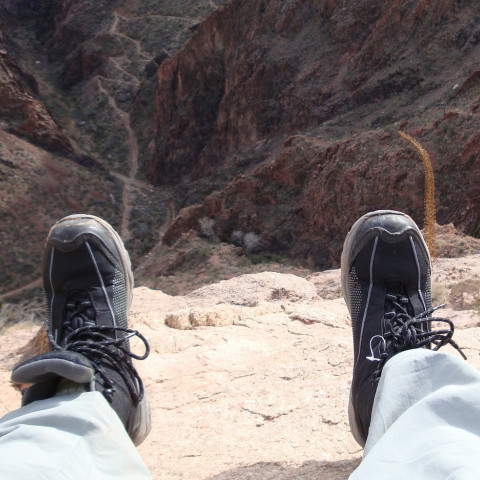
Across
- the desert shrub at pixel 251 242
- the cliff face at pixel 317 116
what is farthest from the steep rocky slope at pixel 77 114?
the desert shrub at pixel 251 242

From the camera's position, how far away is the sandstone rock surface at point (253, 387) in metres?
1.94

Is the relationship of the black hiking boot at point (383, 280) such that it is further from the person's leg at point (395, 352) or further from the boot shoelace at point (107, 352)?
the boot shoelace at point (107, 352)

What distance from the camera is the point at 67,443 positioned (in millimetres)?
1172

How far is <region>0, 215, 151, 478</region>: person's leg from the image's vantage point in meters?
1.16

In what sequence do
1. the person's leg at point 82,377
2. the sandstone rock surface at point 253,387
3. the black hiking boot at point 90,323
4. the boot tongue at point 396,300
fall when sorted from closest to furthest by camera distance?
the person's leg at point 82,377, the black hiking boot at point 90,323, the sandstone rock surface at point 253,387, the boot tongue at point 396,300

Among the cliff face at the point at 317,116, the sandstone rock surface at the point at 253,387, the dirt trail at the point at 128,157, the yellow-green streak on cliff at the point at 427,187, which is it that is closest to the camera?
the sandstone rock surface at the point at 253,387

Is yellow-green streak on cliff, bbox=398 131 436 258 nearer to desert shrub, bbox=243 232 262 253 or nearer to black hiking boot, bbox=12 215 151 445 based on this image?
desert shrub, bbox=243 232 262 253

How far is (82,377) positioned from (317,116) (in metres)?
19.3

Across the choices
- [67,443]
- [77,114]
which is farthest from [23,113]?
[67,443]

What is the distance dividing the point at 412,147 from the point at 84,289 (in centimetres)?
1104

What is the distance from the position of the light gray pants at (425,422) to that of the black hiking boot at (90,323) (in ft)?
2.44

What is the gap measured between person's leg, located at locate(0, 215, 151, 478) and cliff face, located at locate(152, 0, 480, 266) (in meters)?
9.40

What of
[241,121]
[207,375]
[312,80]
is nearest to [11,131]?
[241,121]

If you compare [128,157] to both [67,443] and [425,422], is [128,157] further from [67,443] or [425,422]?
[425,422]
